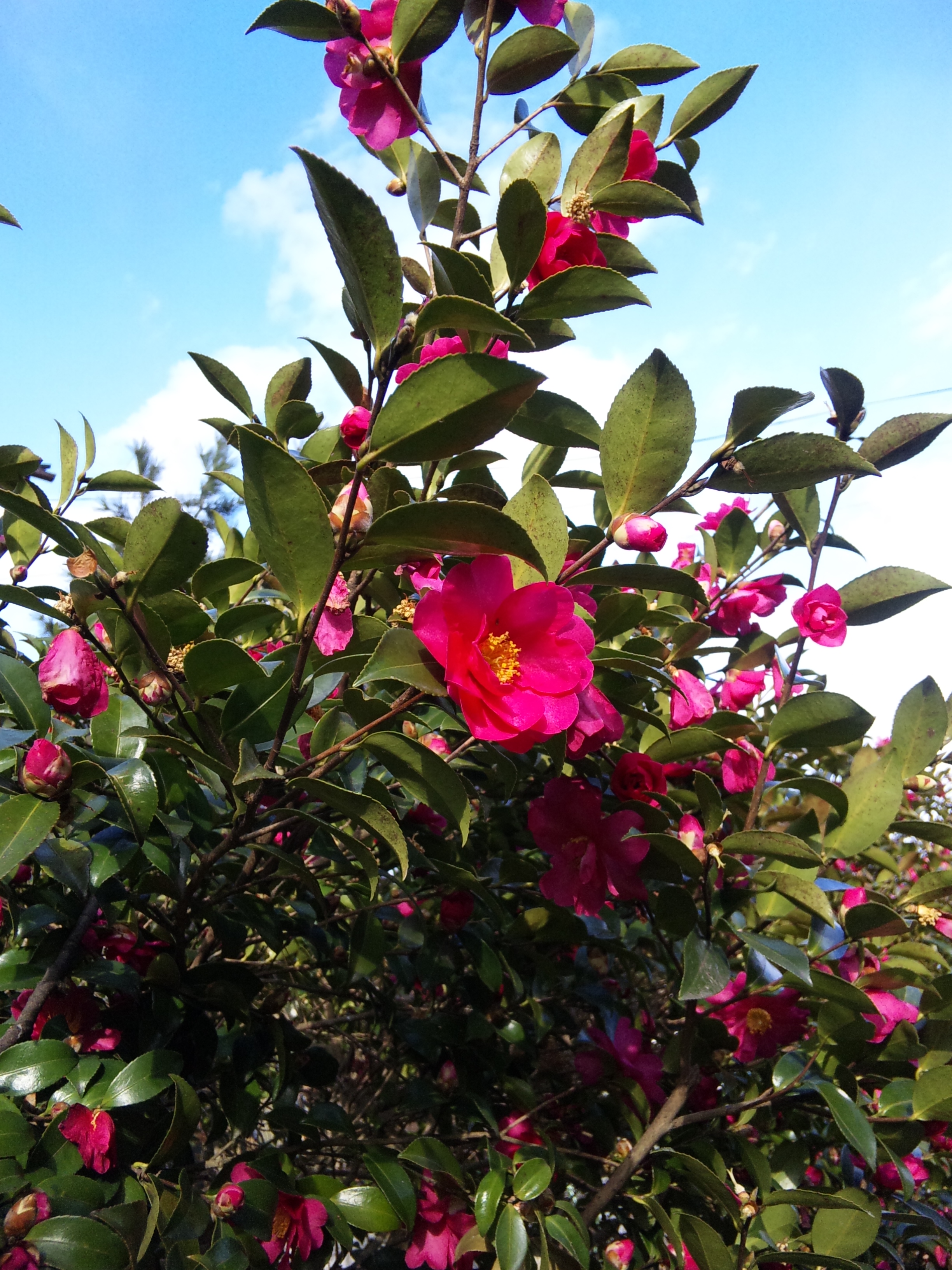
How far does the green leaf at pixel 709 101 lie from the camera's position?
1.05m

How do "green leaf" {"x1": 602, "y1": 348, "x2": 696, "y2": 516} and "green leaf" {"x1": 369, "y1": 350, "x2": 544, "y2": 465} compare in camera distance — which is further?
"green leaf" {"x1": 602, "y1": 348, "x2": 696, "y2": 516}

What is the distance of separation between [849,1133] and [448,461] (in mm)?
874

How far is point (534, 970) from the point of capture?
1.41 m

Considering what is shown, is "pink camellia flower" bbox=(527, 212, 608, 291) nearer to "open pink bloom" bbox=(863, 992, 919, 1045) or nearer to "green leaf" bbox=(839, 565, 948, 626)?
"green leaf" bbox=(839, 565, 948, 626)

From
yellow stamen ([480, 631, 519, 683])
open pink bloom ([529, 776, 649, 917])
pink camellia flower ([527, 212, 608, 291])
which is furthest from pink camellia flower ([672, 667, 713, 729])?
pink camellia flower ([527, 212, 608, 291])

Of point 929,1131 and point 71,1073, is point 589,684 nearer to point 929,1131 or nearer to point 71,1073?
point 71,1073

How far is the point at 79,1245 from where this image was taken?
77 centimetres

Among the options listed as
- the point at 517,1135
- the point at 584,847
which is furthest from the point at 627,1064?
the point at 584,847

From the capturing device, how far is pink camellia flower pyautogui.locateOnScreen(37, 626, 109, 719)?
2.71 feet

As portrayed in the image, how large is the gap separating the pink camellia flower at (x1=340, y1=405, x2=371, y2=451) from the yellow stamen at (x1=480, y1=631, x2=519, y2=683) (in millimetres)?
273

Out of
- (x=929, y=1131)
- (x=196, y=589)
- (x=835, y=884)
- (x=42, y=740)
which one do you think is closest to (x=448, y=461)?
(x=196, y=589)

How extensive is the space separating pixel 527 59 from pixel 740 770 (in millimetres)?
893

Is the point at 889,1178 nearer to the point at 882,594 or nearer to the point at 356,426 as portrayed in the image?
the point at 882,594

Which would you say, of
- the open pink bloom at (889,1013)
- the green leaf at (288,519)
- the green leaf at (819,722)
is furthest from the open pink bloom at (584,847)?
the green leaf at (288,519)
